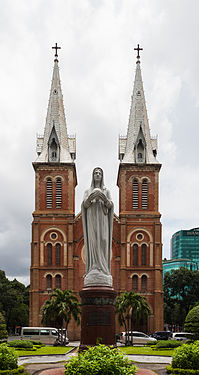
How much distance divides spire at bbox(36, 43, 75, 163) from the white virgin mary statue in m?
37.4

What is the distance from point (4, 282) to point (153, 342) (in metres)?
33.1

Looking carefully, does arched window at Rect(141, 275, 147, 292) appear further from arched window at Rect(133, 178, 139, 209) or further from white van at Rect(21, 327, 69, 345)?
white van at Rect(21, 327, 69, 345)

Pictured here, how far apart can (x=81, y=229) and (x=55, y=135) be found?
10.8 m

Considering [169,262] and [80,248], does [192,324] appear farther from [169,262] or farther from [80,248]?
[169,262]

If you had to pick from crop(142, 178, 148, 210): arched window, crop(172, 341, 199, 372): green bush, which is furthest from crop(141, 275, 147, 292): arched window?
crop(172, 341, 199, 372): green bush

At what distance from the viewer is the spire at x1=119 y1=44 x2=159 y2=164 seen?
53719 millimetres

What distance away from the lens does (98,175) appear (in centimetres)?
1638

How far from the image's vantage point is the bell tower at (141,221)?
165 feet

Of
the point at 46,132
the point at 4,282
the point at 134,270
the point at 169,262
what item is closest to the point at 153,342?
the point at 134,270

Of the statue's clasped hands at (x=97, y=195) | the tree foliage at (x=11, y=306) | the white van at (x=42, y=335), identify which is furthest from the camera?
the tree foliage at (x=11, y=306)

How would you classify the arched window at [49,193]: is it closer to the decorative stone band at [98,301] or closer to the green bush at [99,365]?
the decorative stone band at [98,301]

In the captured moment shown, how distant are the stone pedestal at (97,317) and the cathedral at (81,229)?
35.1 meters

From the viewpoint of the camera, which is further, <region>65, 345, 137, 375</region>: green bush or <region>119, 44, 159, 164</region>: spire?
<region>119, 44, 159, 164</region>: spire

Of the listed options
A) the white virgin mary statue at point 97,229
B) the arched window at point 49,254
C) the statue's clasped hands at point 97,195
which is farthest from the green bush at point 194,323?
the arched window at point 49,254
